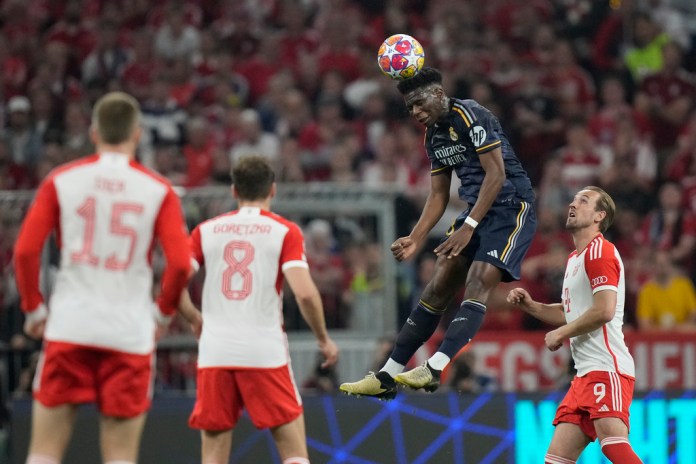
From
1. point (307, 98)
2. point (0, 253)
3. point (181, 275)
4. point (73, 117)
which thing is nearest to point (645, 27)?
point (307, 98)

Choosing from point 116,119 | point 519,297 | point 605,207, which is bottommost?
point 519,297

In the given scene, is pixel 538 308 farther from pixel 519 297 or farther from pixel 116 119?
pixel 116 119

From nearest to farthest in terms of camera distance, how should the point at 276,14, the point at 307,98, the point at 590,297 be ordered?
1. the point at 590,297
2. the point at 307,98
3. the point at 276,14

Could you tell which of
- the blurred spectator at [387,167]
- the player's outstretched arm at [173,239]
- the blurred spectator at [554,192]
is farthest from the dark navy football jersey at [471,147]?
the blurred spectator at [387,167]

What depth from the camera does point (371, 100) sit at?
587 inches

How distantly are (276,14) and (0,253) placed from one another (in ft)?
22.9

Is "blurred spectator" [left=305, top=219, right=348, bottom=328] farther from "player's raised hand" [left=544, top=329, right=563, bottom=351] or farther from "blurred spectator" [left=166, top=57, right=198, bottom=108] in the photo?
"player's raised hand" [left=544, top=329, right=563, bottom=351]

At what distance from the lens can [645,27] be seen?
627 inches

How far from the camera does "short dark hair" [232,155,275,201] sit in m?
6.53

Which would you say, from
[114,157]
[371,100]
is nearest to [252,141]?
[371,100]

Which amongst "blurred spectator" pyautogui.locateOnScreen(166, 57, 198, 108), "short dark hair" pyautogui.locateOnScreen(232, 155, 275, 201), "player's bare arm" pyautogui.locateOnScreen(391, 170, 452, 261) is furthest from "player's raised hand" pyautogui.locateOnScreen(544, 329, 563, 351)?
"blurred spectator" pyautogui.locateOnScreen(166, 57, 198, 108)

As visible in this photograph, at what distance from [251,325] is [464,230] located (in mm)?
1595

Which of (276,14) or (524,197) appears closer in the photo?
(524,197)

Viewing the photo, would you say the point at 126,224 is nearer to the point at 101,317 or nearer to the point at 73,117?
the point at 101,317
